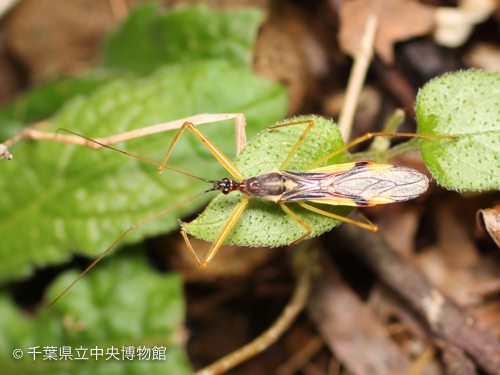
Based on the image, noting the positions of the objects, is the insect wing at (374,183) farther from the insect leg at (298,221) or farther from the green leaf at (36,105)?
the green leaf at (36,105)

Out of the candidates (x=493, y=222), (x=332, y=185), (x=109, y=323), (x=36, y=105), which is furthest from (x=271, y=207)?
(x=36, y=105)

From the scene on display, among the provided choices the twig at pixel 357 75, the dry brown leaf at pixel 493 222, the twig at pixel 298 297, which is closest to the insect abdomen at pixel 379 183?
the dry brown leaf at pixel 493 222

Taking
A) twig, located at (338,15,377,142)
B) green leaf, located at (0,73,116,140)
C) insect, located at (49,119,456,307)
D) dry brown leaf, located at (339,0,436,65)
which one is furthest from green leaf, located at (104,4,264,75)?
insect, located at (49,119,456,307)

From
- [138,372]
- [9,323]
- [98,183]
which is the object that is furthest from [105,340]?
[98,183]

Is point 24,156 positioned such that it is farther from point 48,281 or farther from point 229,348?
point 229,348

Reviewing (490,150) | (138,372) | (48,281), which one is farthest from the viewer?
(48,281)

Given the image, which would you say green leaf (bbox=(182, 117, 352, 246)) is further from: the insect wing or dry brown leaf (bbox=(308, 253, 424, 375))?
dry brown leaf (bbox=(308, 253, 424, 375))
